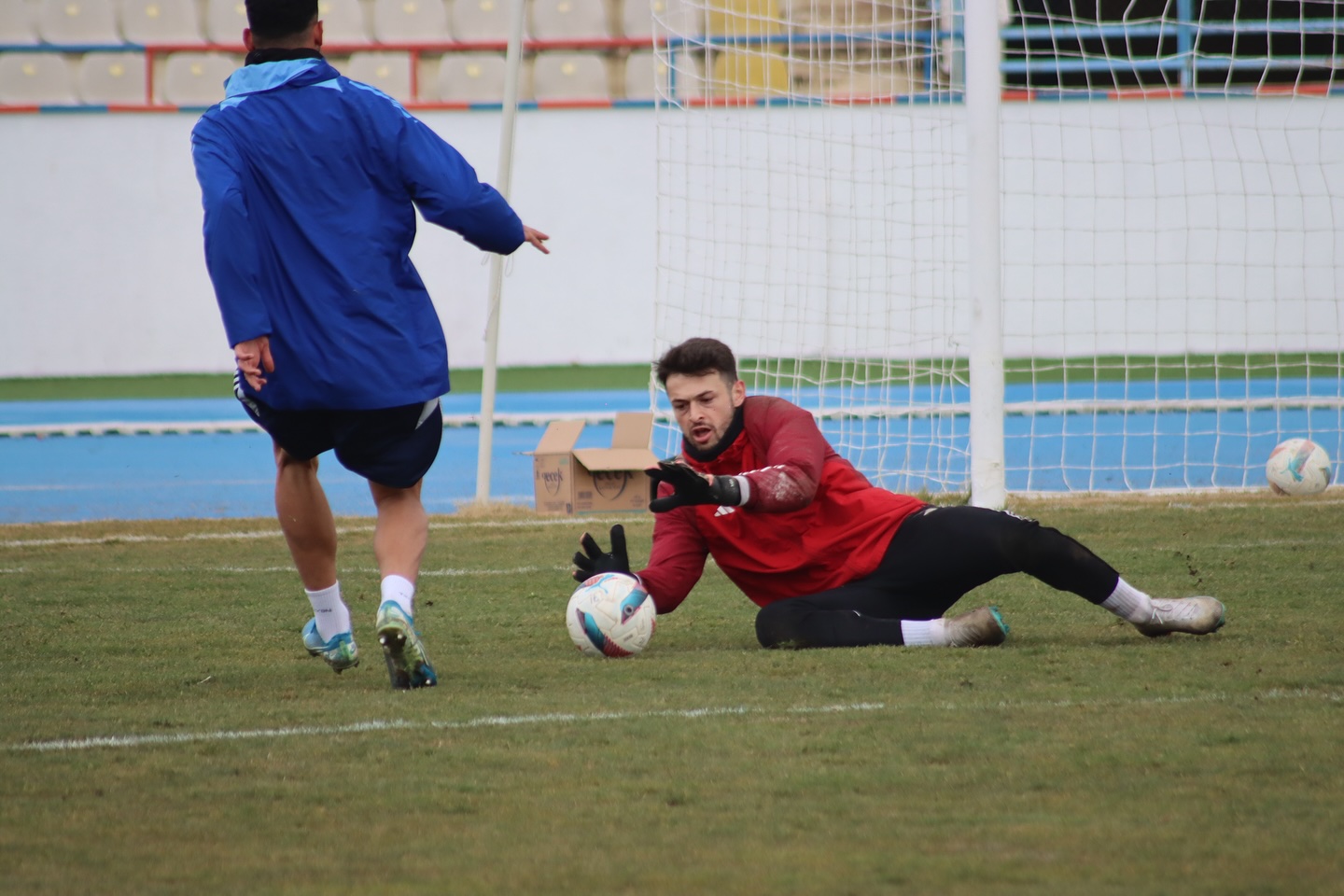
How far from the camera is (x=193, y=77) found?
2075 centimetres

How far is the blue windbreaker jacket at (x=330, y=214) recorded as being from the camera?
3707 mm

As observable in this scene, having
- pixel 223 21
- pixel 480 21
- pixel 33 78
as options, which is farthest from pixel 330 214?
pixel 223 21

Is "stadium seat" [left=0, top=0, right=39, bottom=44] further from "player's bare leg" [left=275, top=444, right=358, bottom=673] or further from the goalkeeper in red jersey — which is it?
the goalkeeper in red jersey

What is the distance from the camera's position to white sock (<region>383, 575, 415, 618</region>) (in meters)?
3.74

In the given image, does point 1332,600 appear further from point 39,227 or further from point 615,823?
point 39,227

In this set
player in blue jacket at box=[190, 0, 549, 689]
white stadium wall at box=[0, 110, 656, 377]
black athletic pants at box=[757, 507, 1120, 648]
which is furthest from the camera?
white stadium wall at box=[0, 110, 656, 377]

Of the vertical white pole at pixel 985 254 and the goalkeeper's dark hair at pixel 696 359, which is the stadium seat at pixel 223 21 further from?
the goalkeeper's dark hair at pixel 696 359

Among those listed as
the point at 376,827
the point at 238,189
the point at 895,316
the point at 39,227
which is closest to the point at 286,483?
the point at 238,189

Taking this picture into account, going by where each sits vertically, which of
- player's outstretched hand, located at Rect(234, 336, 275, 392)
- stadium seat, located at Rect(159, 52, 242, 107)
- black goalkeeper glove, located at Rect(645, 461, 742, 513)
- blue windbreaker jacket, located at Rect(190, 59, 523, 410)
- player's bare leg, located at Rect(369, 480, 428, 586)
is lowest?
player's bare leg, located at Rect(369, 480, 428, 586)

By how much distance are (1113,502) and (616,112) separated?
42.1 feet

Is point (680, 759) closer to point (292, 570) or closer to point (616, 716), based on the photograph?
point (616, 716)

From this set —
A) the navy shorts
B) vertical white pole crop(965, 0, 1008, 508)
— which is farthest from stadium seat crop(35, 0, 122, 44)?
the navy shorts

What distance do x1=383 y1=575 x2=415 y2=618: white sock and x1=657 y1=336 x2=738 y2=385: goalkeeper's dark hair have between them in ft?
2.87

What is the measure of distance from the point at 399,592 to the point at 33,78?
1952 cm
